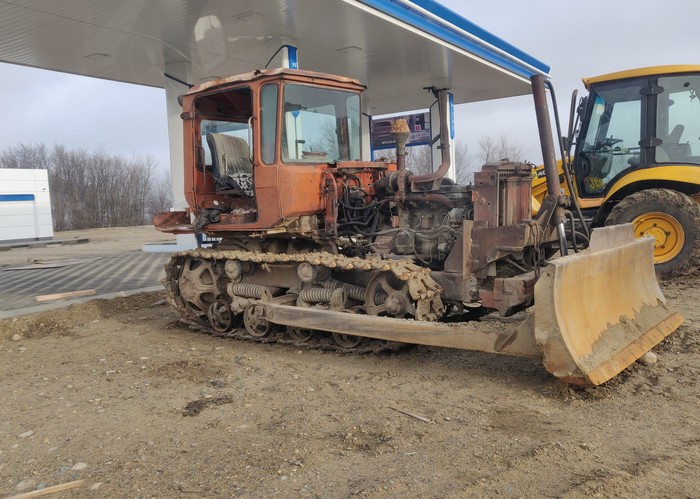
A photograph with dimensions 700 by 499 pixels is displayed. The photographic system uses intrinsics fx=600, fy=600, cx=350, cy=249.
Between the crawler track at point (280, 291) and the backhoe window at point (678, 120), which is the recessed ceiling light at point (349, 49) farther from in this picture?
the crawler track at point (280, 291)

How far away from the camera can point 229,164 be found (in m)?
6.93

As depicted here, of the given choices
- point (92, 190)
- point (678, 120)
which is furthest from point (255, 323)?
point (92, 190)

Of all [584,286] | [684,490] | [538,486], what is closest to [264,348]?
[584,286]

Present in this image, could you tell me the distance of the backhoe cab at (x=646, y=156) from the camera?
853 cm

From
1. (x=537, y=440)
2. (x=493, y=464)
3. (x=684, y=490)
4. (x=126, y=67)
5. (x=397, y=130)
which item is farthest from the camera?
(x=126, y=67)

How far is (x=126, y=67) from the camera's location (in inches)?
530

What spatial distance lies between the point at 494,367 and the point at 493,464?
1862 millimetres

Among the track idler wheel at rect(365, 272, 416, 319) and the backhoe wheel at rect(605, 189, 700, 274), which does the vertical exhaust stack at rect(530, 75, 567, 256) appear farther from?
the backhoe wheel at rect(605, 189, 700, 274)

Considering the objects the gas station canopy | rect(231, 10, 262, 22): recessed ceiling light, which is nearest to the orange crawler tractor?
rect(231, 10, 262, 22): recessed ceiling light

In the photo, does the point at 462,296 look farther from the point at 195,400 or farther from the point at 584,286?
the point at 195,400

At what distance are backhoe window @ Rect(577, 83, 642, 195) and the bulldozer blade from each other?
367 centimetres

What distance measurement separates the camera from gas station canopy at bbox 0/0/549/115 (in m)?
9.79

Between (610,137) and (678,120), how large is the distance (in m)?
0.95

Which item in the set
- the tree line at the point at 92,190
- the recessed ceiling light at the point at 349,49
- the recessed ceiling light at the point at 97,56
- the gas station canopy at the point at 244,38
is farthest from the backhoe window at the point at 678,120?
the tree line at the point at 92,190
